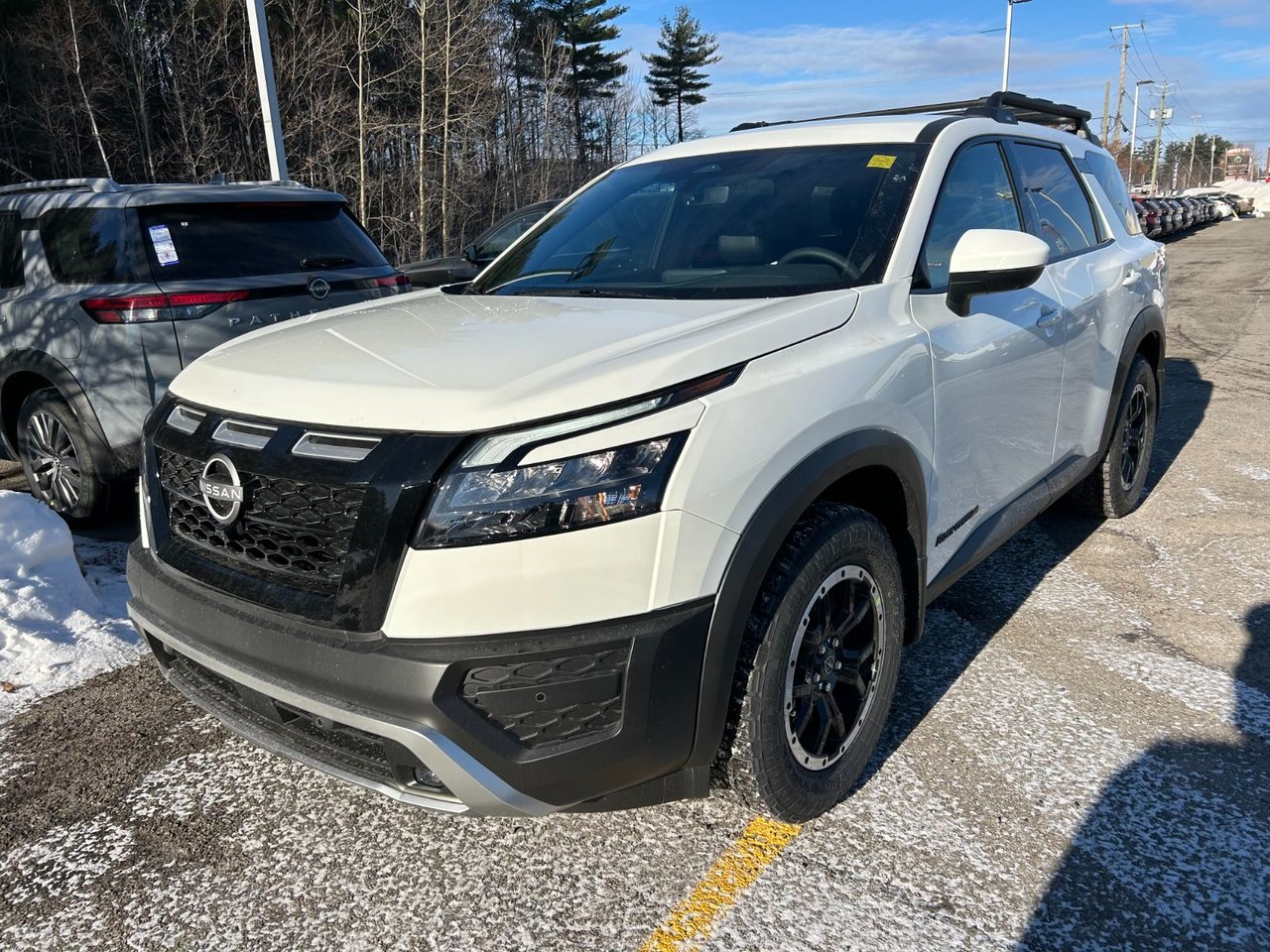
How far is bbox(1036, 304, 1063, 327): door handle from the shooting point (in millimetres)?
3587

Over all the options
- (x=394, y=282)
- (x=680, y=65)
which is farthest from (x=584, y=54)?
(x=394, y=282)

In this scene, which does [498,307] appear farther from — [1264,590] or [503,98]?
[503,98]

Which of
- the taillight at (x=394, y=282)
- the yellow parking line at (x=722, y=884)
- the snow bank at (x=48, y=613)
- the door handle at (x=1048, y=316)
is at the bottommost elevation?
the yellow parking line at (x=722, y=884)

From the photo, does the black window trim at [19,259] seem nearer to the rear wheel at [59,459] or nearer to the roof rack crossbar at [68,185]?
the roof rack crossbar at [68,185]

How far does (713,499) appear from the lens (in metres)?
2.04

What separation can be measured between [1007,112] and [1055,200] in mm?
459

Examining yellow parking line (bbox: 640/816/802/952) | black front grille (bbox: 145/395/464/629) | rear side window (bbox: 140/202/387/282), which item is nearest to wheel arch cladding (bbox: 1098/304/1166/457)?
yellow parking line (bbox: 640/816/802/952)

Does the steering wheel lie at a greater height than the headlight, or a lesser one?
greater

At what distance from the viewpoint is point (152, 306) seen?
15.2ft

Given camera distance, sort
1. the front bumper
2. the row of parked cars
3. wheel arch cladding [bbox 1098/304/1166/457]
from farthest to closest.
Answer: the row of parked cars, wheel arch cladding [bbox 1098/304/1166/457], the front bumper

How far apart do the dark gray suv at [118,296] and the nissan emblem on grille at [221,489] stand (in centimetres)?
268

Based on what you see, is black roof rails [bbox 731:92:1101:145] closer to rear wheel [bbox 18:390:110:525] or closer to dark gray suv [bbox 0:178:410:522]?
dark gray suv [bbox 0:178:410:522]

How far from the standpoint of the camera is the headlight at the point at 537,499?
1.95 meters

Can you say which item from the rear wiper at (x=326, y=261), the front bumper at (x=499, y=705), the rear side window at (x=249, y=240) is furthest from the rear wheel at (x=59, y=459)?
the front bumper at (x=499, y=705)
